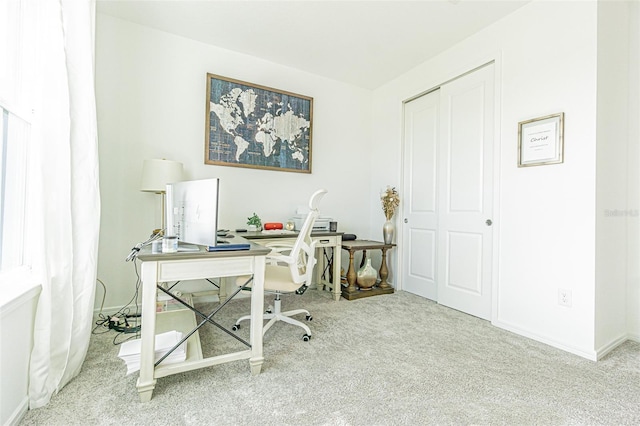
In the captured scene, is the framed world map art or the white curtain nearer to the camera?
the white curtain

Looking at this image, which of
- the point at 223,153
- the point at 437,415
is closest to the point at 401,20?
the point at 223,153

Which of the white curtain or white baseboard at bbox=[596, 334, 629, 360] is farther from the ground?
the white curtain

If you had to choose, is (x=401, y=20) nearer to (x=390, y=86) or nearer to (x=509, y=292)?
(x=390, y=86)

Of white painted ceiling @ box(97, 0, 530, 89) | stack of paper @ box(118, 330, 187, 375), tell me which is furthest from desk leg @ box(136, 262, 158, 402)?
white painted ceiling @ box(97, 0, 530, 89)

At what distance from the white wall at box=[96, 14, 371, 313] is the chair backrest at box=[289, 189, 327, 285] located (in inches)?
46.4

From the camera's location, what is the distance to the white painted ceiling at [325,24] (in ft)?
8.16

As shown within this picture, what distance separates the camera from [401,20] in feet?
8.70

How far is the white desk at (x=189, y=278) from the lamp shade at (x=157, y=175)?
3.34 feet

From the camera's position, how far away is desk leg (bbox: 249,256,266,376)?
1.71 meters

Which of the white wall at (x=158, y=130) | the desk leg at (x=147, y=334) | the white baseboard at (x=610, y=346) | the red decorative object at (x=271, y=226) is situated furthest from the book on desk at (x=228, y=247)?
the white baseboard at (x=610, y=346)

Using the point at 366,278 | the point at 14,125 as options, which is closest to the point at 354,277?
the point at 366,278

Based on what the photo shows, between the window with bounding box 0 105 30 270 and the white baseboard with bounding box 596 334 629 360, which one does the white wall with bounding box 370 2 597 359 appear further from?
the window with bounding box 0 105 30 270

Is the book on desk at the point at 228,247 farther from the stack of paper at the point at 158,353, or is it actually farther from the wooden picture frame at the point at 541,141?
the wooden picture frame at the point at 541,141

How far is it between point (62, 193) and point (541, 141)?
10.4 ft
